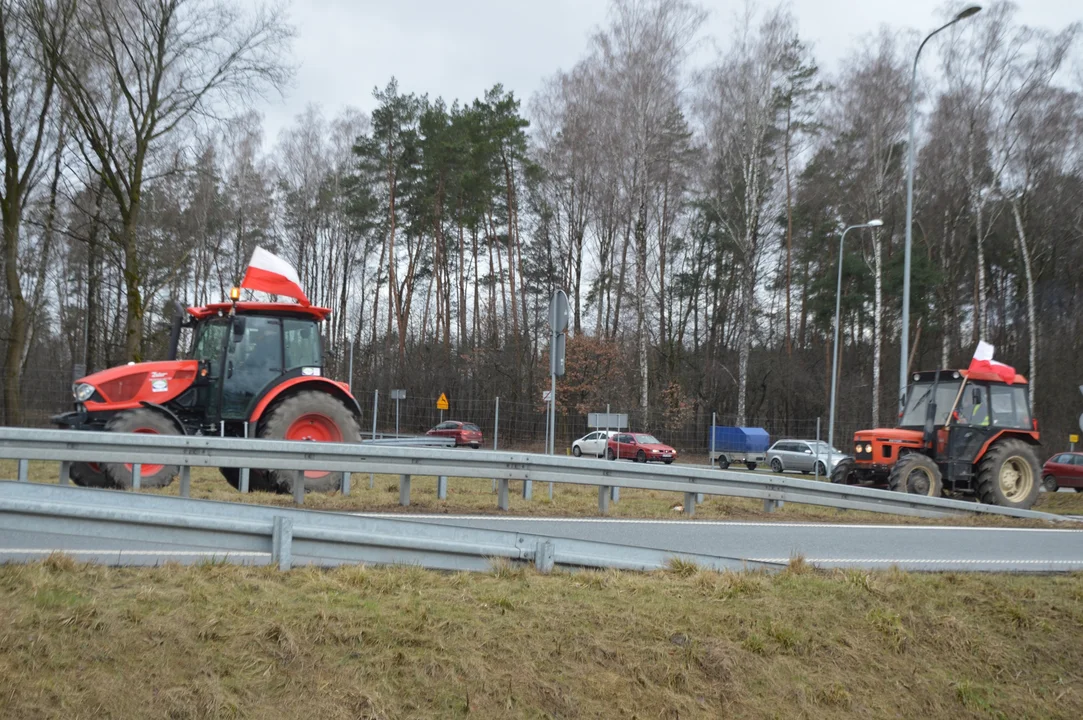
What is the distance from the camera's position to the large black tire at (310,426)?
38.1 ft

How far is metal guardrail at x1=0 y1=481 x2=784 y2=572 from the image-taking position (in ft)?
16.8

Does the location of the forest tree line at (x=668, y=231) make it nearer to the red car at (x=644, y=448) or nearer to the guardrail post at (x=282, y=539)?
the red car at (x=644, y=448)

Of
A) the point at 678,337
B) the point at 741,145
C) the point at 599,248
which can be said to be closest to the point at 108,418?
the point at 741,145

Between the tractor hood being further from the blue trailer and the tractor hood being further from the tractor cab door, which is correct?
the blue trailer

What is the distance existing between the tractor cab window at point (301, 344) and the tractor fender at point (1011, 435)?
11.8 m

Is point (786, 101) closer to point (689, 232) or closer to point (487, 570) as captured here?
point (689, 232)

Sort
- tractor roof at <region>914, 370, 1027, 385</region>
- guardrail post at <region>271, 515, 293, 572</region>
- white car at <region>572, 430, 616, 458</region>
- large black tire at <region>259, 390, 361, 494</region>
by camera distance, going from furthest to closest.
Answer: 1. white car at <region>572, 430, 616, 458</region>
2. tractor roof at <region>914, 370, 1027, 385</region>
3. large black tire at <region>259, 390, 361, 494</region>
4. guardrail post at <region>271, 515, 293, 572</region>

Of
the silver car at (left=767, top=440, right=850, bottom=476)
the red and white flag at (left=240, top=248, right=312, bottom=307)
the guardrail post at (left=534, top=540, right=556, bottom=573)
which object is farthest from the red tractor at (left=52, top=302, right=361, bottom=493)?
the silver car at (left=767, top=440, right=850, bottom=476)

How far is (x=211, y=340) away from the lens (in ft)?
40.5

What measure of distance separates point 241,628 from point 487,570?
6.05ft

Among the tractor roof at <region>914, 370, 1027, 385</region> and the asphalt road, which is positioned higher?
the tractor roof at <region>914, 370, 1027, 385</region>

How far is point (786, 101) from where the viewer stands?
128ft

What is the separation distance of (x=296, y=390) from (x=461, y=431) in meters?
12.4

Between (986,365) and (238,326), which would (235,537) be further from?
(986,365)
